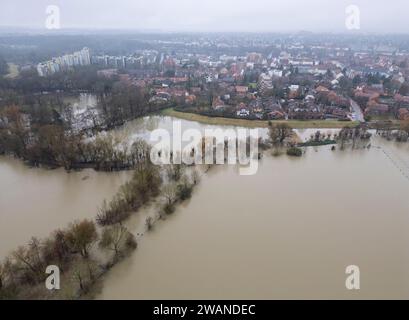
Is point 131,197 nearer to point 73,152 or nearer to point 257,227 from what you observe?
point 257,227

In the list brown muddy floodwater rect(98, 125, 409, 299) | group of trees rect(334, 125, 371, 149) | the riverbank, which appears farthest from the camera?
the riverbank

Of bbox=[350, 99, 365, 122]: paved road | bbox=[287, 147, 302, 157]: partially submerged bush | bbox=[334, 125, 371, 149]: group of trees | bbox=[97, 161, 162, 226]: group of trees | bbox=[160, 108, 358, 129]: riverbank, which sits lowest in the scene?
bbox=[97, 161, 162, 226]: group of trees

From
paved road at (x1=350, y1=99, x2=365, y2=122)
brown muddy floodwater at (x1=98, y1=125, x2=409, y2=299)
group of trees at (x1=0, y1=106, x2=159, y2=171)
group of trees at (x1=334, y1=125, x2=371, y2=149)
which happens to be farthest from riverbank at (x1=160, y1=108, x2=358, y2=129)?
group of trees at (x1=0, y1=106, x2=159, y2=171)

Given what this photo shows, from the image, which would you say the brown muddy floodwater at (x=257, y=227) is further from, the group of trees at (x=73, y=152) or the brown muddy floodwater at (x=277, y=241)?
the group of trees at (x=73, y=152)

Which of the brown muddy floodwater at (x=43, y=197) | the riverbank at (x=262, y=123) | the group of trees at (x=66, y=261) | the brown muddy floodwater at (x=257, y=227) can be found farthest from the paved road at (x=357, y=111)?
the group of trees at (x=66, y=261)

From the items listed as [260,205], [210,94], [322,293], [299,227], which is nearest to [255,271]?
[322,293]

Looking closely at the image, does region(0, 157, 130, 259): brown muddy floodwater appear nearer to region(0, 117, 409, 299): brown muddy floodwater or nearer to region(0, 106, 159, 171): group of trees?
region(0, 117, 409, 299): brown muddy floodwater
